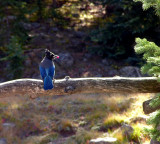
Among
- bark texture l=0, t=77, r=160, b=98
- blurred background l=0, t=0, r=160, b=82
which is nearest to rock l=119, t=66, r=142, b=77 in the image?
blurred background l=0, t=0, r=160, b=82

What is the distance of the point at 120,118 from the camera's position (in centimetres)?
930

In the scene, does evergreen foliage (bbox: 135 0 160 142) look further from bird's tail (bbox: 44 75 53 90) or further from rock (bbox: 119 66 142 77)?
rock (bbox: 119 66 142 77)

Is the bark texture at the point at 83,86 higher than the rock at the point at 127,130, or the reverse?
the bark texture at the point at 83,86

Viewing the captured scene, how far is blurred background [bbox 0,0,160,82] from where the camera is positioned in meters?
12.0

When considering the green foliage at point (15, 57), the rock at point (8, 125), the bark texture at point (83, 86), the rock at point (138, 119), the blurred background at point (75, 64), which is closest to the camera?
the bark texture at point (83, 86)

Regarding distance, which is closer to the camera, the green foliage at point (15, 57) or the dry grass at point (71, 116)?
the dry grass at point (71, 116)

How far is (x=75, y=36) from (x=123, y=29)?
459 centimetres

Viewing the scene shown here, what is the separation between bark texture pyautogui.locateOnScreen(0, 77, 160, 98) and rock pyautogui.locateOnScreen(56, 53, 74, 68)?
8.89 meters

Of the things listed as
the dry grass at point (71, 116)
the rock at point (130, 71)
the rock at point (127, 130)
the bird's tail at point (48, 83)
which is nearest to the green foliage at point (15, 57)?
the dry grass at point (71, 116)

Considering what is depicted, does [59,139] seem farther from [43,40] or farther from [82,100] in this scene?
[43,40]

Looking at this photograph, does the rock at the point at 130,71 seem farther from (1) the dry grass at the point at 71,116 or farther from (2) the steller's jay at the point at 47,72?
(2) the steller's jay at the point at 47,72

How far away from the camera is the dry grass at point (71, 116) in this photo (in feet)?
29.6

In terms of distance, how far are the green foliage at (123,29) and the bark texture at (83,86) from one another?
20.2ft

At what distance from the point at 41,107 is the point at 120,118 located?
147 inches
